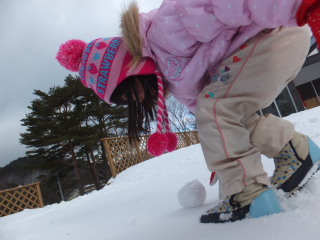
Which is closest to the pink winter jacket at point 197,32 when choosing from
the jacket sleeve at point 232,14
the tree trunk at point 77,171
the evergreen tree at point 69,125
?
the jacket sleeve at point 232,14

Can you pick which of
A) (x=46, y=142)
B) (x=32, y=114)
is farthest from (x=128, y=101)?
(x=32, y=114)

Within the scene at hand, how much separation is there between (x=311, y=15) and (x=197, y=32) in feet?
0.88

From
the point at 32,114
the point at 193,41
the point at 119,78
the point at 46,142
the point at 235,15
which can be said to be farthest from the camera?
the point at 32,114

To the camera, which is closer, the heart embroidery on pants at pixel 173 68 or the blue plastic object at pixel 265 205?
the blue plastic object at pixel 265 205

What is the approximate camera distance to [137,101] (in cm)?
82

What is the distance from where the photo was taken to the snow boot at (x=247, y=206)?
515 millimetres

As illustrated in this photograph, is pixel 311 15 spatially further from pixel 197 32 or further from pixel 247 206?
pixel 247 206

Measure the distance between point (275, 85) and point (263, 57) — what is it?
0.08 m

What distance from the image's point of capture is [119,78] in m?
0.76

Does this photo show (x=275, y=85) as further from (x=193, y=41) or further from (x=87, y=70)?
(x=87, y=70)

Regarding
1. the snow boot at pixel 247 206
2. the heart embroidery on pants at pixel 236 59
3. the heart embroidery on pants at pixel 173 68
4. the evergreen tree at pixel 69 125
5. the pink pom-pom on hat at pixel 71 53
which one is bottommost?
the snow boot at pixel 247 206

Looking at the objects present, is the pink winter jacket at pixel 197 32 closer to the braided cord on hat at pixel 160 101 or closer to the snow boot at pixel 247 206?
the braided cord on hat at pixel 160 101

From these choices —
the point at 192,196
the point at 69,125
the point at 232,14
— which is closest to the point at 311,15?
the point at 232,14

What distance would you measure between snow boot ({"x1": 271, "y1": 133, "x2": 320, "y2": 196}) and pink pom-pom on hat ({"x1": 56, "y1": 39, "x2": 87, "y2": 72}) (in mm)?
710
